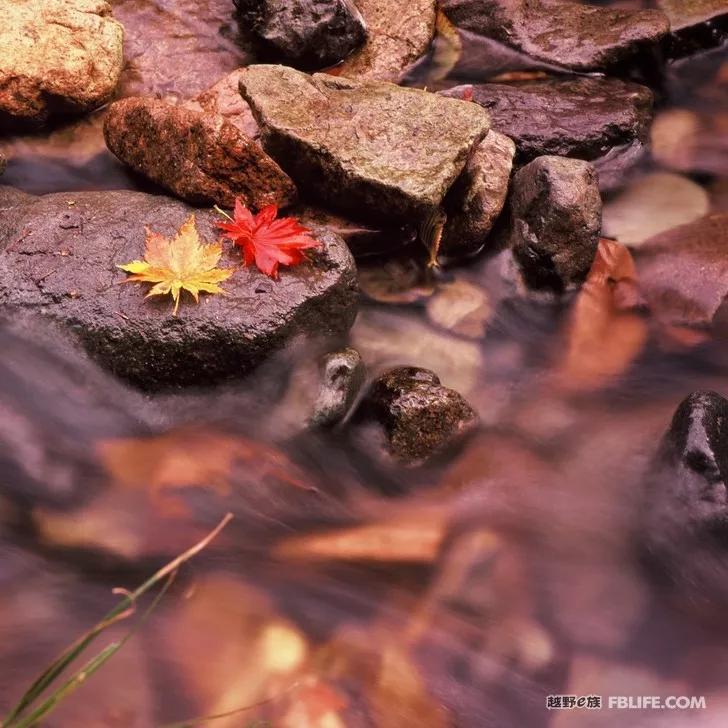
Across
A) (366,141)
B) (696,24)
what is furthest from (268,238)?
(696,24)

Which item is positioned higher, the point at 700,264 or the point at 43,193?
the point at 700,264

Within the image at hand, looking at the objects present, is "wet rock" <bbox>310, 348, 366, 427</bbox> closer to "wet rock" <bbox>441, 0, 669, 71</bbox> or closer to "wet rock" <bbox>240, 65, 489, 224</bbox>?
"wet rock" <bbox>240, 65, 489, 224</bbox>

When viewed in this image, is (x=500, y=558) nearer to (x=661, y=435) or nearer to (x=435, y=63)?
(x=661, y=435)

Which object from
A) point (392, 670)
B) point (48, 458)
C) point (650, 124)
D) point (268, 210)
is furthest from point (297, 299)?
point (650, 124)

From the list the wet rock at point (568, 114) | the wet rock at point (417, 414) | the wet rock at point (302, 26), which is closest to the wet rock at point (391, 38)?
the wet rock at point (302, 26)

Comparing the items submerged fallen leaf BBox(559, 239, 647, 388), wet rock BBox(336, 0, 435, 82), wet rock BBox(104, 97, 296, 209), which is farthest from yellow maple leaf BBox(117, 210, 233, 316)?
wet rock BBox(336, 0, 435, 82)

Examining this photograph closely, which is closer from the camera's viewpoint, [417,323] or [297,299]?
[297,299]
